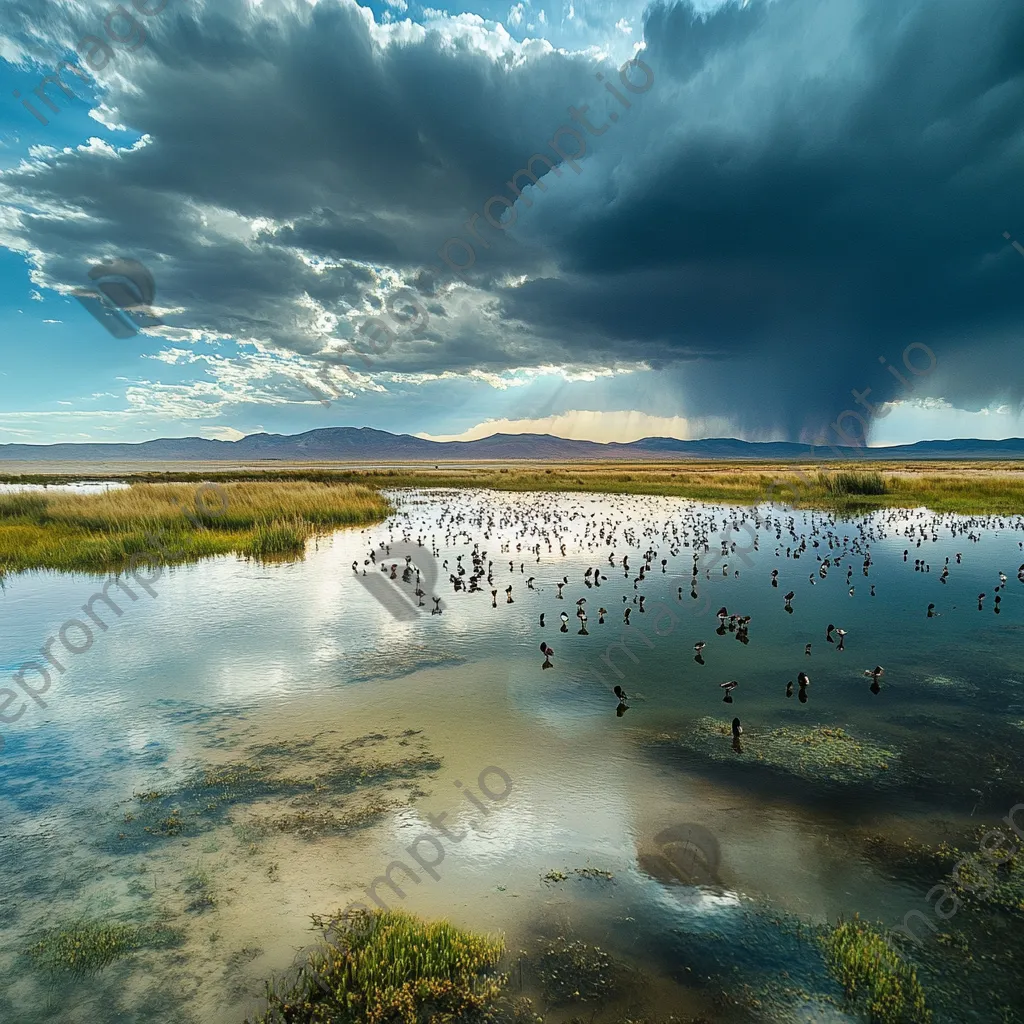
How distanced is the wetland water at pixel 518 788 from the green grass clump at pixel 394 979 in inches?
14.1

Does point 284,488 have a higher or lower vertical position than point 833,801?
higher

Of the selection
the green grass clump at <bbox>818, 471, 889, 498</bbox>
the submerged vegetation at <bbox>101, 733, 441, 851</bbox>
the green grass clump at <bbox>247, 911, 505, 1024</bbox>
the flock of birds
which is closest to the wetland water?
the submerged vegetation at <bbox>101, 733, 441, 851</bbox>

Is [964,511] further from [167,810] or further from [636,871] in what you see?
[167,810]

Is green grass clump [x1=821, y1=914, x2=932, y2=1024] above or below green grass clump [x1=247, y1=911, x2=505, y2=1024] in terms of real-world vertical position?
below

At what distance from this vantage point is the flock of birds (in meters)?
18.6

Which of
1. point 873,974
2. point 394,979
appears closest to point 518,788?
point 394,979

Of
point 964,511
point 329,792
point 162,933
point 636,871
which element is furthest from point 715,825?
point 964,511

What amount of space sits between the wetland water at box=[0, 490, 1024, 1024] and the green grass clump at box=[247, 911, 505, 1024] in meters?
0.36

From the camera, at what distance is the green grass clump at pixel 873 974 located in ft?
17.7

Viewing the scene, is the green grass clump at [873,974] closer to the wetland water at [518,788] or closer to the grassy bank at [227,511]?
the wetland water at [518,788]

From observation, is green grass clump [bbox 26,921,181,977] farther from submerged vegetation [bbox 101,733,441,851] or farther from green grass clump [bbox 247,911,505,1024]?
green grass clump [bbox 247,911,505,1024]

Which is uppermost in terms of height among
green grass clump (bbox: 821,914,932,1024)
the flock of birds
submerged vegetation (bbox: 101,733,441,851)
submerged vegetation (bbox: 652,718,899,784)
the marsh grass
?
the marsh grass

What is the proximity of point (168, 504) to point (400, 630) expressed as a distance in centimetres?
2581

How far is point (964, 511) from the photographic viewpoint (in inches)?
1644
